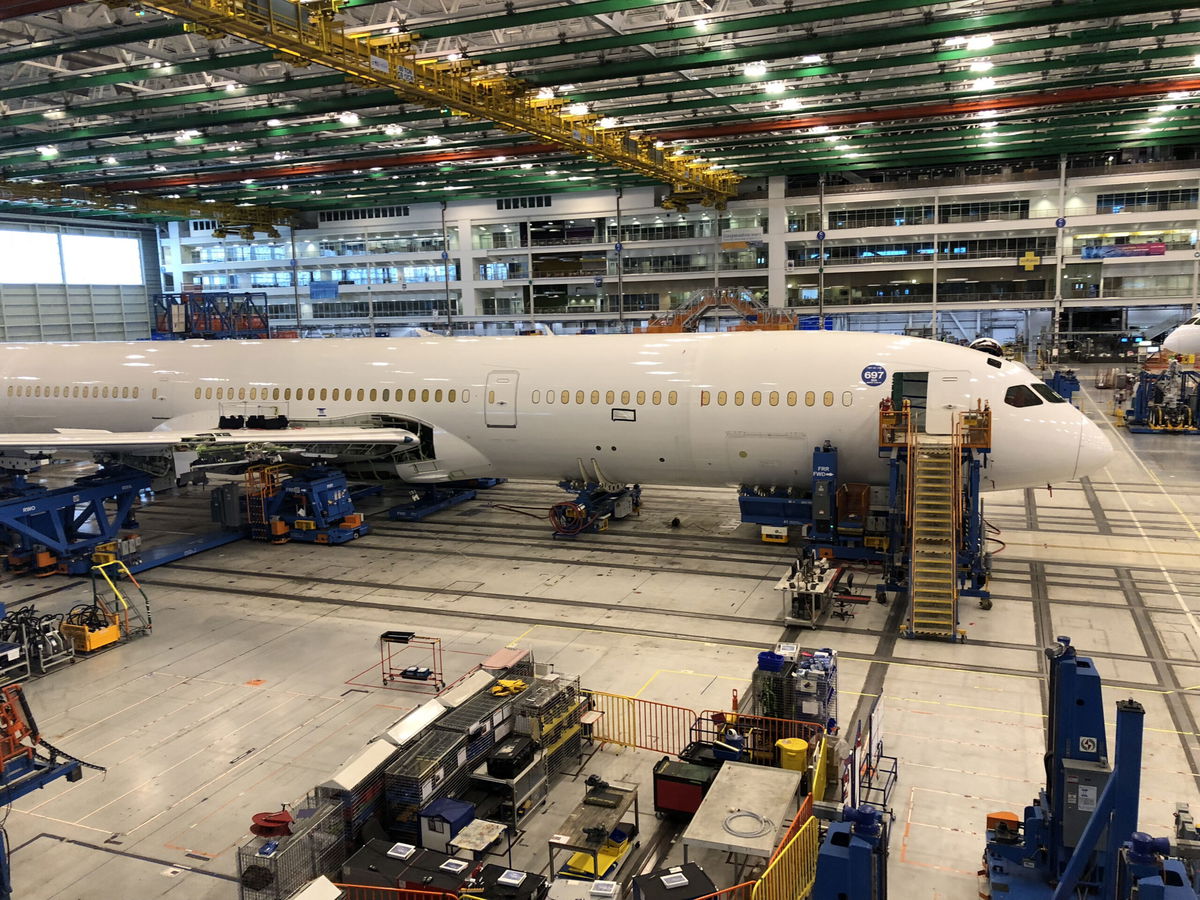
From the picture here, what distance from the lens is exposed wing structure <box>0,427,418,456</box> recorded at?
21344 mm

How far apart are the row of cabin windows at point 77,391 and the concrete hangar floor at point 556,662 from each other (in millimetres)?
4866

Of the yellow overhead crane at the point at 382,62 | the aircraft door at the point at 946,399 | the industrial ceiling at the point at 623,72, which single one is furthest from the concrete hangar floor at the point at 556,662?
the industrial ceiling at the point at 623,72

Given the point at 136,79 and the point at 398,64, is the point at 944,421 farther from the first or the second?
the point at 136,79

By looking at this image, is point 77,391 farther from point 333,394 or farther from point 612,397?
point 612,397

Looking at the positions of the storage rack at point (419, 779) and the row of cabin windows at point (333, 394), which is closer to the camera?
the storage rack at point (419, 779)

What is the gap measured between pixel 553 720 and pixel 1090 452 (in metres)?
13.2

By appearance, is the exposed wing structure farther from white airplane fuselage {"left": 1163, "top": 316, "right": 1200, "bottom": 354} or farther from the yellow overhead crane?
white airplane fuselage {"left": 1163, "top": 316, "right": 1200, "bottom": 354}

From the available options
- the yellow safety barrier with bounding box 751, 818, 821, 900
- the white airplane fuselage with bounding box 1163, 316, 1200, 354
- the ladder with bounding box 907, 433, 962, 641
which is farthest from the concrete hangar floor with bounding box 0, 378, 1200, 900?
the white airplane fuselage with bounding box 1163, 316, 1200, 354

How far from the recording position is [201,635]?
17.3 metres

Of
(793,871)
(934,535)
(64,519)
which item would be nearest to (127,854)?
(793,871)

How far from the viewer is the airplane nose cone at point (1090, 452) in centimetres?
1861

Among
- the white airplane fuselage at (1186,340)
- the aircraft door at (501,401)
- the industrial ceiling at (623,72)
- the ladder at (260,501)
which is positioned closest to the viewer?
the aircraft door at (501,401)

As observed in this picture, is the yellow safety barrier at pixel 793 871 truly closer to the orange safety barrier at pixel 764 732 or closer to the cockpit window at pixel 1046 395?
the orange safety barrier at pixel 764 732

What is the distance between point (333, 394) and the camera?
25219 mm
